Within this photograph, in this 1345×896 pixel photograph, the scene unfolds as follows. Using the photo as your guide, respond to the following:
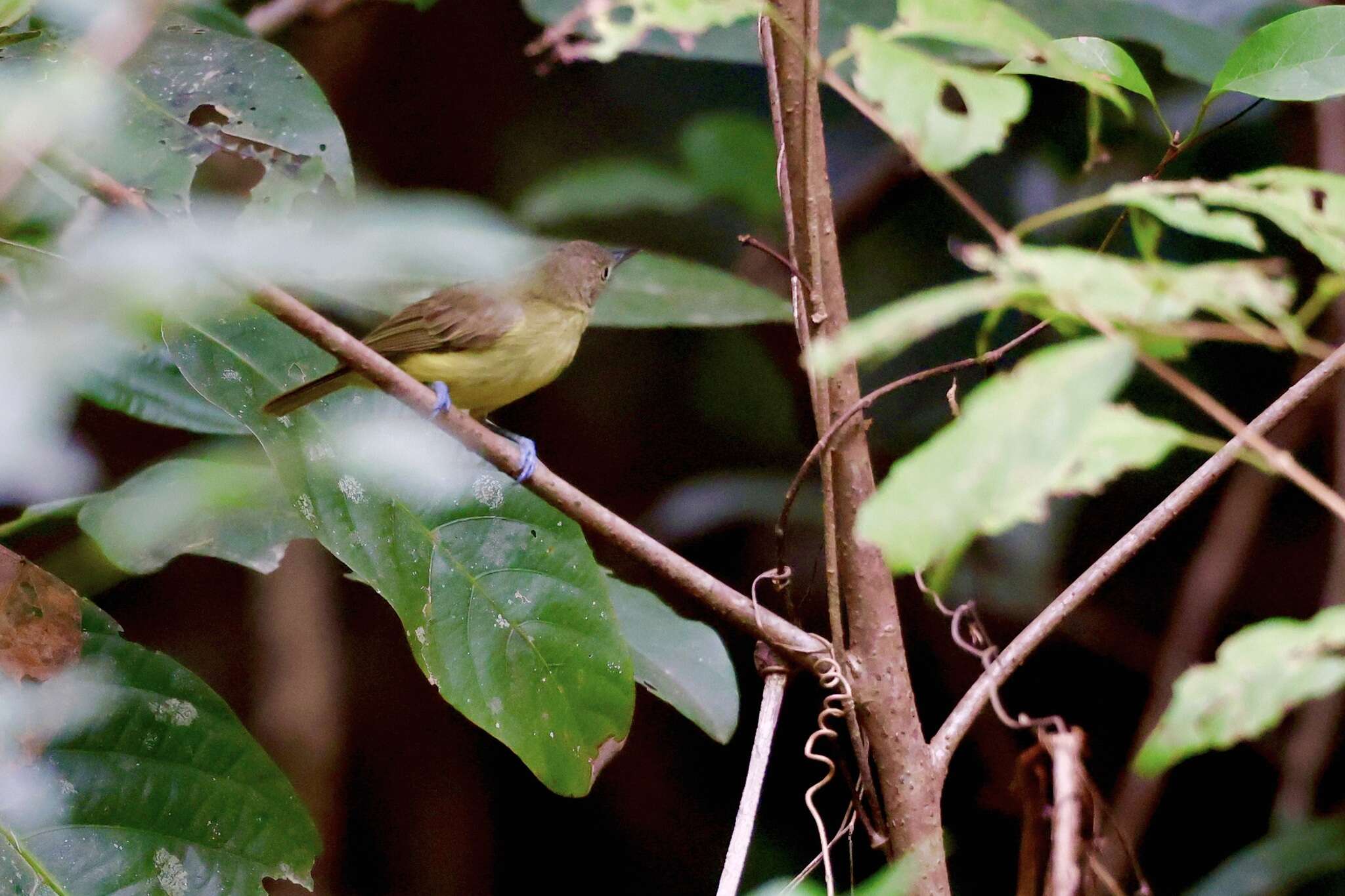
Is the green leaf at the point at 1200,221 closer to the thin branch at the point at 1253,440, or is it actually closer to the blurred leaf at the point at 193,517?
the thin branch at the point at 1253,440

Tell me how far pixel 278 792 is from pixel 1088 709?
2.74 metres

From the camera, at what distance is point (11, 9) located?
1.38m

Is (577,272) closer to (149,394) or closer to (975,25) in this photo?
(149,394)

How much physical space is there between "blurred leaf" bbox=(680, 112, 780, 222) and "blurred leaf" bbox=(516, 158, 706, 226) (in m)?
0.07

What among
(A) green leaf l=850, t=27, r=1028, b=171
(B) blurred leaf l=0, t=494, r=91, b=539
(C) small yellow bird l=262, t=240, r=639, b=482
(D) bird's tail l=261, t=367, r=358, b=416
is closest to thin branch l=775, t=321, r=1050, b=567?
(A) green leaf l=850, t=27, r=1028, b=171

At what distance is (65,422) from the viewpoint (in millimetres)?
2191

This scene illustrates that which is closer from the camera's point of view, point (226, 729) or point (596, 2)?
point (596, 2)

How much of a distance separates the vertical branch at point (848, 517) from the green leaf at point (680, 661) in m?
0.39

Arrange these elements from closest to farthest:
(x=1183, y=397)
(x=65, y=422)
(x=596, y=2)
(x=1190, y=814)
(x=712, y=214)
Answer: (x=596, y=2) < (x=65, y=422) < (x=1183, y=397) < (x=1190, y=814) < (x=712, y=214)

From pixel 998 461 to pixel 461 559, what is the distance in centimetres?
110

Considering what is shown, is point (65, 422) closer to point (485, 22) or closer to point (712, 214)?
point (712, 214)

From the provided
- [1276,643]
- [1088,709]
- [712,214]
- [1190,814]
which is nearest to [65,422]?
[1276,643]

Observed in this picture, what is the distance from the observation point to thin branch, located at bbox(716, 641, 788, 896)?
3.95ft

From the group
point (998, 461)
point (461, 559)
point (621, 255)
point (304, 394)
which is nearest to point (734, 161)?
point (621, 255)
